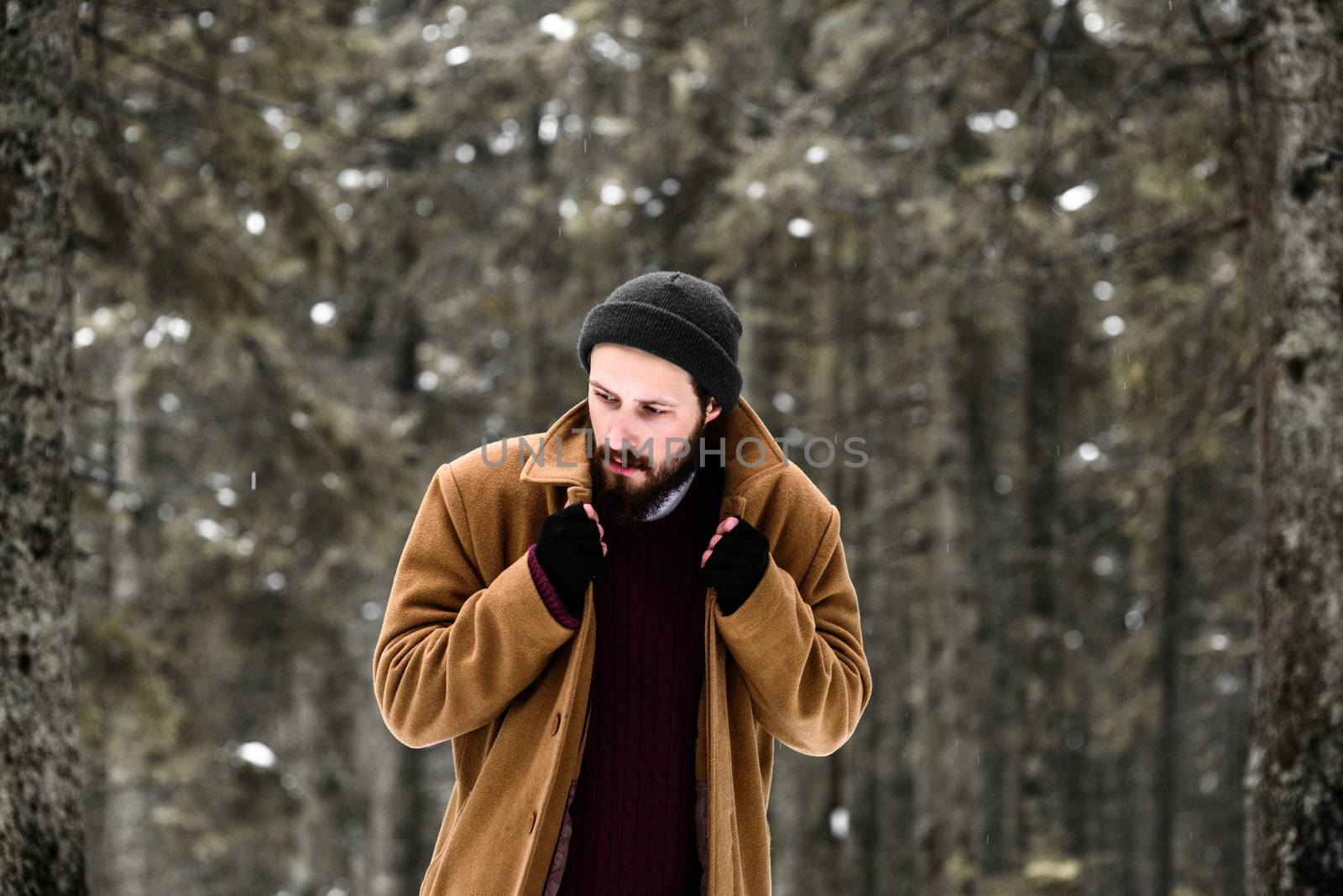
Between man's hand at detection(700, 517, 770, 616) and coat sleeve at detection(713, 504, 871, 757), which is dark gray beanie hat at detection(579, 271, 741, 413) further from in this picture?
coat sleeve at detection(713, 504, 871, 757)

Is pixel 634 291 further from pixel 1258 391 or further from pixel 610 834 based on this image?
pixel 1258 391

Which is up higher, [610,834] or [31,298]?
[31,298]

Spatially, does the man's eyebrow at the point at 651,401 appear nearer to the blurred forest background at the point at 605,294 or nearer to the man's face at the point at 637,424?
the man's face at the point at 637,424

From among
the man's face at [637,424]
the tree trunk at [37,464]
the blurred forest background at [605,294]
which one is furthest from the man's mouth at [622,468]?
the blurred forest background at [605,294]

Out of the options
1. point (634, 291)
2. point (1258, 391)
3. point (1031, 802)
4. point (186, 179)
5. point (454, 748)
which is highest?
point (186, 179)

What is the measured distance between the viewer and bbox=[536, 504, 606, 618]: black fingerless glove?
101 inches

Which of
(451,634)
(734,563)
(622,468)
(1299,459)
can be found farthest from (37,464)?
(1299,459)

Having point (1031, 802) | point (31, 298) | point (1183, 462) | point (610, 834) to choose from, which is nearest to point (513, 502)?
point (610, 834)

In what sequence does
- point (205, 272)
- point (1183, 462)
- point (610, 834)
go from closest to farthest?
1. point (610, 834)
2. point (205, 272)
3. point (1183, 462)

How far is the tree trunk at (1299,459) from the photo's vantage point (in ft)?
15.8

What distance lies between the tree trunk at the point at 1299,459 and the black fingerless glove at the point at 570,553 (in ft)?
11.4

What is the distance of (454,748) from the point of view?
2.97m

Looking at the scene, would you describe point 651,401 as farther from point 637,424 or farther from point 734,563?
point 734,563

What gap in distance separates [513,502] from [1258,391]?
11.8 feet
